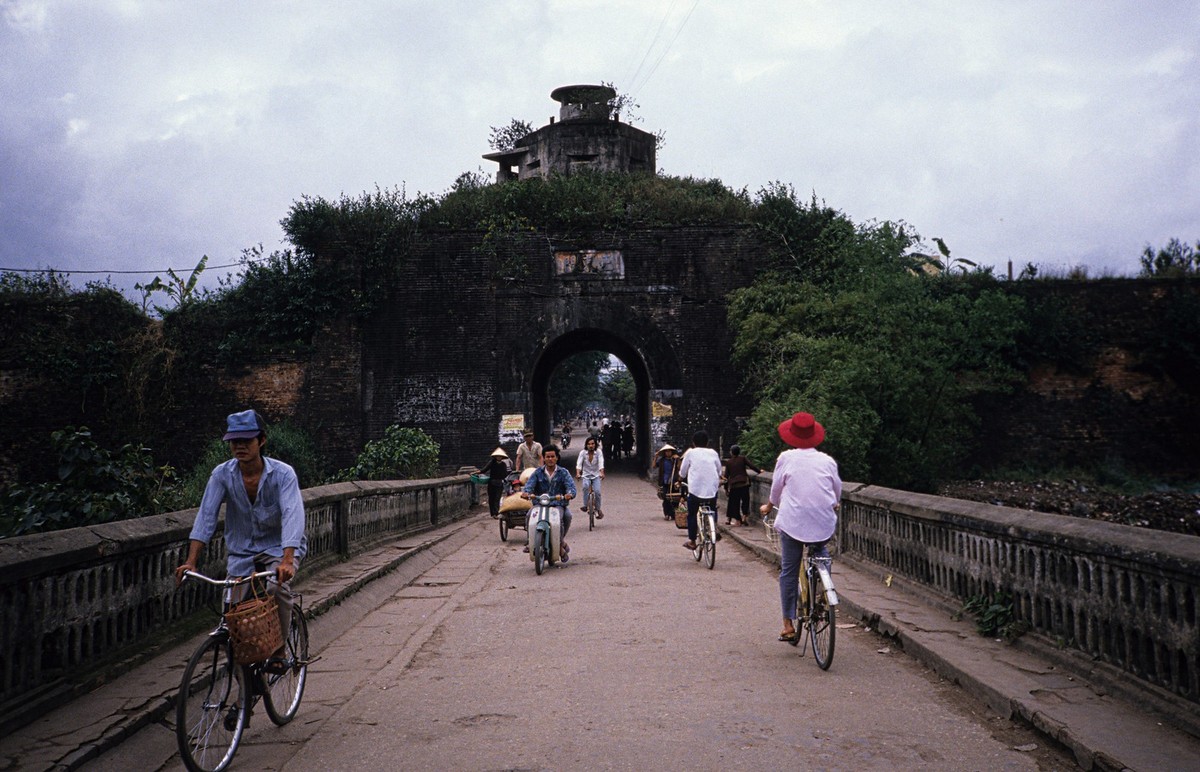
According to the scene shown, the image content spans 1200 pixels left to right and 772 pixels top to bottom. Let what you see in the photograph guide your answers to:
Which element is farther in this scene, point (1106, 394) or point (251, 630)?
point (1106, 394)

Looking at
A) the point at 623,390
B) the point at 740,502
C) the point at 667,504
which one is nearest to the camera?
the point at 740,502

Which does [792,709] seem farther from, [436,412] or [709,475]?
[436,412]

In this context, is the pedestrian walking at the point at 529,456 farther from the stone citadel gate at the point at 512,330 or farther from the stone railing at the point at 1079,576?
the stone citadel gate at the point at 512,330

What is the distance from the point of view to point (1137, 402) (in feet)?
82.0

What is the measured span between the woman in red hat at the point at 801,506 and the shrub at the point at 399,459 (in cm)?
1624

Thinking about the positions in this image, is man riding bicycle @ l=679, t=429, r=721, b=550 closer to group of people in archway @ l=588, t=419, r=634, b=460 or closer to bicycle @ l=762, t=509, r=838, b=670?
bicycle @ l=762, t=509, r=838, b=670

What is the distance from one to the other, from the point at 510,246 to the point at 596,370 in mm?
31414

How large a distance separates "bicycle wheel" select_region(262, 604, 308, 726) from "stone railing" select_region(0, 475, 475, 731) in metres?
1.09

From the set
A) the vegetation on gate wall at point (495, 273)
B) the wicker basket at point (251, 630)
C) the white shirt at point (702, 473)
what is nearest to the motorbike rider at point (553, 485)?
the white shirt at point (702, 473)

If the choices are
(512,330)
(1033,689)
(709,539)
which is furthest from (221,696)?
(512,330)

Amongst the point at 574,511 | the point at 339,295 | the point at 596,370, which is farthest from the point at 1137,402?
the point at 596,370

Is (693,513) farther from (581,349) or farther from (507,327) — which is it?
(581,349)

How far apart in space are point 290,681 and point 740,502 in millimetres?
11425

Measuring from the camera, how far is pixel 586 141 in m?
31.9
